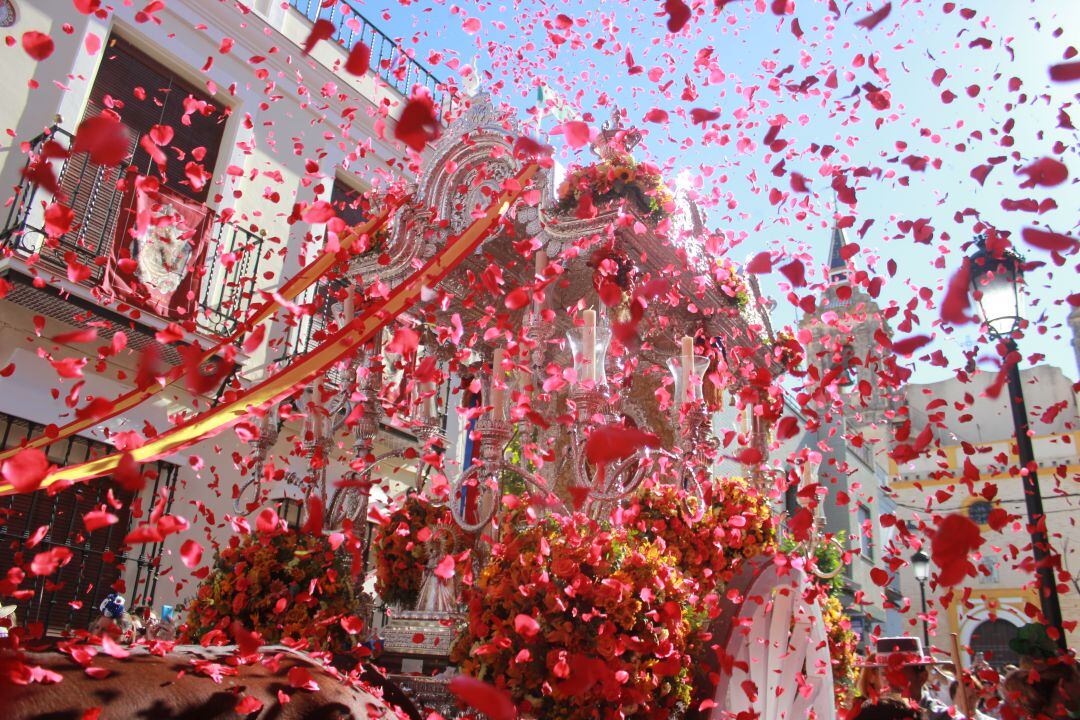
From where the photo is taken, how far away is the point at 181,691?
193 centimetres

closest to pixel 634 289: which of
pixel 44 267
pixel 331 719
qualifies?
pixel 331 719

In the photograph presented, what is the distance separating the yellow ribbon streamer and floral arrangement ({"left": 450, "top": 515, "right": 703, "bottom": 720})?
4.56 feet

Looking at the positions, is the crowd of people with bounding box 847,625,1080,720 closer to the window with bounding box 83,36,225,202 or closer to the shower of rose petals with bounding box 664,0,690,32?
the shower of rose petals with bounding box 664,0,690,32

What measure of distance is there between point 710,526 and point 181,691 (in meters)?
5.24

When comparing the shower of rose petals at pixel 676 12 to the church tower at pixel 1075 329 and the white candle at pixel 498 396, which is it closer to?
the white candle at pixel 498 396

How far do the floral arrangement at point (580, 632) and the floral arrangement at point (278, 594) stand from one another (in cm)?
123

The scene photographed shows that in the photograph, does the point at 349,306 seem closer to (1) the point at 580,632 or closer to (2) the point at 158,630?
(2) the point at 158,630

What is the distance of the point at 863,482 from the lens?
3003 centimetres

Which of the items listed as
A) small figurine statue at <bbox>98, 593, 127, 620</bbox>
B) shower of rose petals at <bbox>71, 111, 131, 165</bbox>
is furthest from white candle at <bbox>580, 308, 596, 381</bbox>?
small figurine statue at <bbox>98, 593, 127, 620</bbox>

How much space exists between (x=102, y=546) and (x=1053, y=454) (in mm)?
35905

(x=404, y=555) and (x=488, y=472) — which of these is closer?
(x=488, y=472)

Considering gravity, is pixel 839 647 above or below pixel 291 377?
below

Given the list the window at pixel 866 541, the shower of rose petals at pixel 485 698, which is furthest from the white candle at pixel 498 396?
the window at pixel 866 541

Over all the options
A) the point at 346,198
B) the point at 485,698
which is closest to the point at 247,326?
the point at 485,698
